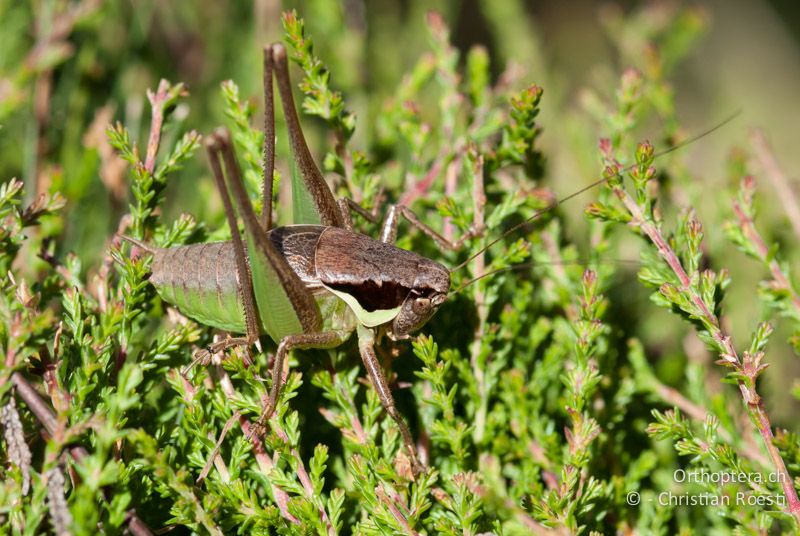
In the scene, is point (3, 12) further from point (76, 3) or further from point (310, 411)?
point (310, 411)

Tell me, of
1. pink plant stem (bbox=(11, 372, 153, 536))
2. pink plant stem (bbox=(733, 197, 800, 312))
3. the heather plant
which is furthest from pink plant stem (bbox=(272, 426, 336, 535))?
pink plant stem (bbox=(733, 197, 800, 312))

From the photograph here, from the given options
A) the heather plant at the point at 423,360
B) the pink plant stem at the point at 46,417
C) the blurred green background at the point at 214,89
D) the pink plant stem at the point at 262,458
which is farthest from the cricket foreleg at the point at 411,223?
the pink plant stem at the point at 46,417

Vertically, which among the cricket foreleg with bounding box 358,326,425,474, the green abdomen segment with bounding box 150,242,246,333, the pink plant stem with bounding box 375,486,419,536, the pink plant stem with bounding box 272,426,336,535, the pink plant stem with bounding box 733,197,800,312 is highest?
the pink plant stem with bounding box 733,197,800,312

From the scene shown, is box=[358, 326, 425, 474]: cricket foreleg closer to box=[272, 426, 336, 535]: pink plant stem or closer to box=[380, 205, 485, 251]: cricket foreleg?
box=[272, 426, 336, 535]: pink plant stem

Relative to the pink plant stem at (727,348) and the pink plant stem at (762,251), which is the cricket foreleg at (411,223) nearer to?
the pink plant stem at (727,348)

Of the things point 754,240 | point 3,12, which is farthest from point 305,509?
point 3,12
